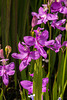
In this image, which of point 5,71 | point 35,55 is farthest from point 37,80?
point 5,71

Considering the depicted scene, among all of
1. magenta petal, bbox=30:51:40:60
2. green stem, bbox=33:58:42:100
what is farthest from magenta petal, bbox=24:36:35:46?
green stem, bbox=33:58:42:100

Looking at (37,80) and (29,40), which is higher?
(29,40)

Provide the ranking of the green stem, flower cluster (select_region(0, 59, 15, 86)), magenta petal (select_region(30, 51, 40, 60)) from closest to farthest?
the green stem
magenta petal (select_region(30, 51, 40, 60))
flower cluster (select_region(0, 59, 15, 86))

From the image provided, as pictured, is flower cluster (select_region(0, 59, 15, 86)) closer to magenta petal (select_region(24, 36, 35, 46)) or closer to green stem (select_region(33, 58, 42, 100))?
magenta petal (select_region(24, 36, 35, 46))

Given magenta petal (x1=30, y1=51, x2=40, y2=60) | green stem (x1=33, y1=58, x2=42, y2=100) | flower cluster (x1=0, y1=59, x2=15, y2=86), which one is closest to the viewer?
green stem (x1=33, y1=58, x2=42, y2=100)

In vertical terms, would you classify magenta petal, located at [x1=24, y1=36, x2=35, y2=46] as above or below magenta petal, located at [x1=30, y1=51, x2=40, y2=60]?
above

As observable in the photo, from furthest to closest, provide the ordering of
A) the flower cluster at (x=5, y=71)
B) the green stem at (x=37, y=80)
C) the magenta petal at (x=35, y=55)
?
the flower cluster at (x=5, y=71) < the magenta petal at (x=35, y=55) < the green stem at (x=37, y=80)

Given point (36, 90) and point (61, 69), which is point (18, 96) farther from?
point (36, 90)

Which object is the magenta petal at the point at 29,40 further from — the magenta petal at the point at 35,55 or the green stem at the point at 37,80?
the green stem at the point at 37,80

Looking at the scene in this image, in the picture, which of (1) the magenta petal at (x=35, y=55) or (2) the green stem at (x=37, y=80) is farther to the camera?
(1) the magenta petal at (x=35, y=55)

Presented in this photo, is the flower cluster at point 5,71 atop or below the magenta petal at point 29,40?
below

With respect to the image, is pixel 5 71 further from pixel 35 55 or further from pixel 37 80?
pixel 37 80

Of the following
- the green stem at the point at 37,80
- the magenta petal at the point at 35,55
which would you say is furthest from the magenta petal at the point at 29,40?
the green stem at the point at 37,80
